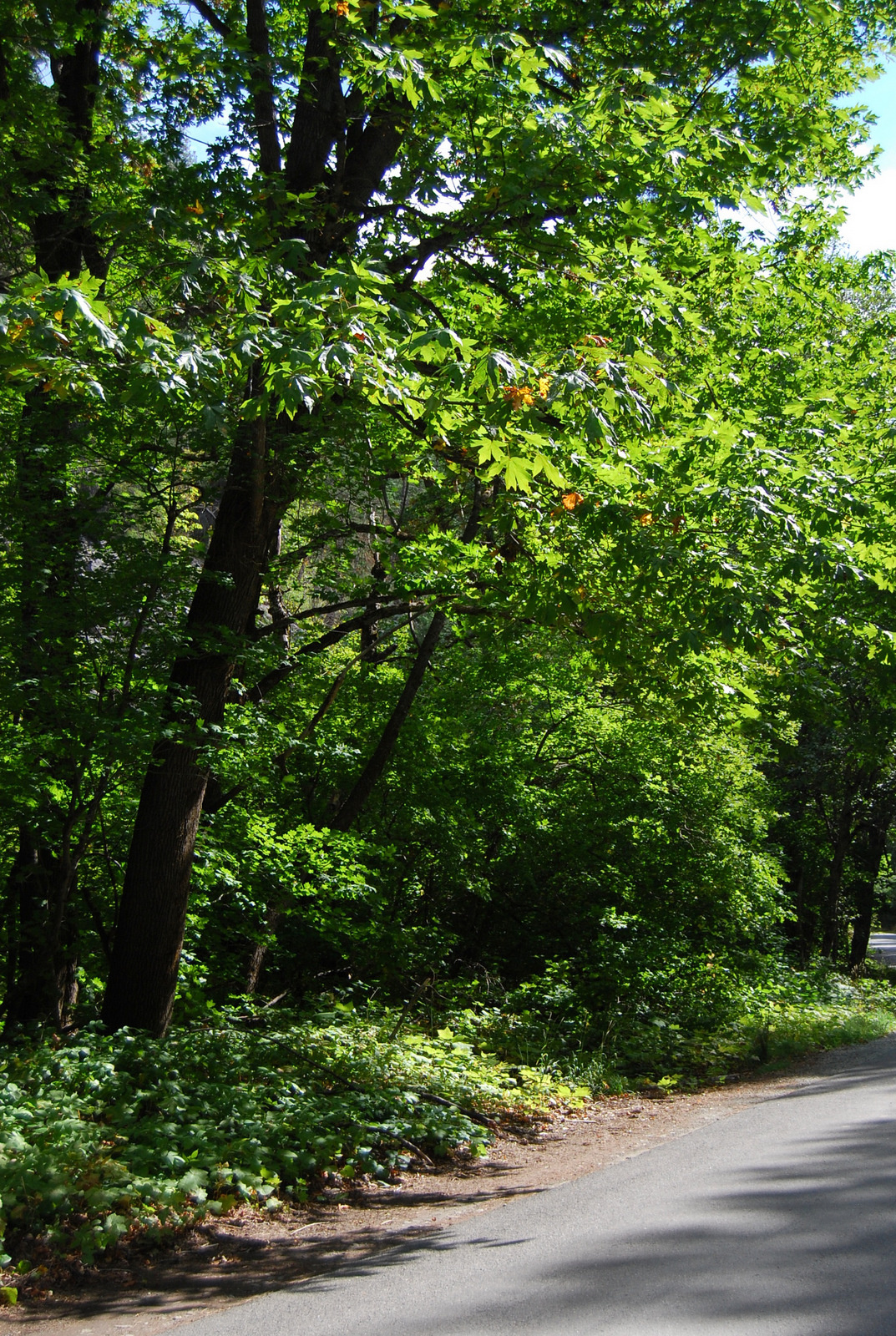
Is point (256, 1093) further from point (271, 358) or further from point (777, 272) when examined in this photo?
point (777, 272)

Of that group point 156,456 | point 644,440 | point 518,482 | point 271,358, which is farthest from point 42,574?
point 644,440

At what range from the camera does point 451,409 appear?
629cm

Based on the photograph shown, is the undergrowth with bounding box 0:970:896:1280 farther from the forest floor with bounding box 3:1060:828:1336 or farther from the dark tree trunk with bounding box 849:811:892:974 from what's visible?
the dark tree trunk with bounding box 849:811:892:974

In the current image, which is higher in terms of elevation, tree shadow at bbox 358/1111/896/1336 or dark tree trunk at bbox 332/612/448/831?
dark tree trunk at bbox 332/612/448/831

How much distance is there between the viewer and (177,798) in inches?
308

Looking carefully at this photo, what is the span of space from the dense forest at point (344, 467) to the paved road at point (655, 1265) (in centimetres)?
135

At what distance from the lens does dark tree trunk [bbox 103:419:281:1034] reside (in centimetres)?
768

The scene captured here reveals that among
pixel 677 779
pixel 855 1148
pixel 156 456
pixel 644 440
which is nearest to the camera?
pixel 855 1148

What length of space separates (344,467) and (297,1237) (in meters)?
5.91

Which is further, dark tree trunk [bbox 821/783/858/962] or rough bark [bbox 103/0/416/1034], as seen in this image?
dark tree trunk [bbox 821/783/858/962]

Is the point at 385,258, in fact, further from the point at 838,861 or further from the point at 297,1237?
the point at 838,861

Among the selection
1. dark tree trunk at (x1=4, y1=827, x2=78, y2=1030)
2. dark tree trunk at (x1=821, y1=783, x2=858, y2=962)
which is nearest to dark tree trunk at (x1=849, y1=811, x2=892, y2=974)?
dark tree trunk at (x1=821, y1=783, x2=858, y2=962)

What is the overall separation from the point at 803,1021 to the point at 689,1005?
1469 millimetres

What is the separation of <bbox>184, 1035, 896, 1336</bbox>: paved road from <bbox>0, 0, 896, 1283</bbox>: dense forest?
4.44 feet
